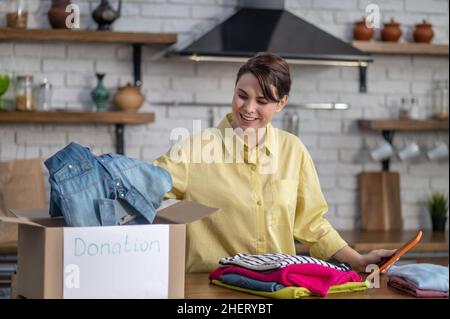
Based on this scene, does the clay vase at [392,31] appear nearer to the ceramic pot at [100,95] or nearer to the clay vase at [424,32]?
the clay vase at [424,32]

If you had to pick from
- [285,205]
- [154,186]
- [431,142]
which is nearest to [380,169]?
[431,142]

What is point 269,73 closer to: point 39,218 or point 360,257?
point 360,257

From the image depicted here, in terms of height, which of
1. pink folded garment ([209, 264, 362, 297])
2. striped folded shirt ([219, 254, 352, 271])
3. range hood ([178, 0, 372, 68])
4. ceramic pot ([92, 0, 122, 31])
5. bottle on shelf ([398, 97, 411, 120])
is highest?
ceramic pot ([92, 0, 122, 31])

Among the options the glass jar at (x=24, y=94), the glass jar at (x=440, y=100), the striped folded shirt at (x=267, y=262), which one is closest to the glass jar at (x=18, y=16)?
the glass jar at (x=24, y=94)

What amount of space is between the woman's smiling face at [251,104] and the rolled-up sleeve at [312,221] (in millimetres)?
239

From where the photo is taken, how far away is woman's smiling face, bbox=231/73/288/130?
2.18m

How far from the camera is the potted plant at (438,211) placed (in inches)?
173

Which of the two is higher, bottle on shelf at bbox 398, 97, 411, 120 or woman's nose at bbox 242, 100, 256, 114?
bottle on shelf at bbox 398, 97, 411, 120

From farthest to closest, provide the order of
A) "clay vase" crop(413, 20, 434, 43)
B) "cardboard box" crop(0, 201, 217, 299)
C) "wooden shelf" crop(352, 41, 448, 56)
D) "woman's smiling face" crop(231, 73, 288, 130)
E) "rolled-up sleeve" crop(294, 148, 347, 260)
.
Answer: "clay vase" crop(413, 20, 434, 43)
"wooden shelf" crop(352, 41, 448, 56)
"rolled-up sleeve" crop(294, 148, 347, 260)
"woman's smiling face" crop(231, 73, 288, 130)
"cardboard box" crop(0, 201, 217, 299)

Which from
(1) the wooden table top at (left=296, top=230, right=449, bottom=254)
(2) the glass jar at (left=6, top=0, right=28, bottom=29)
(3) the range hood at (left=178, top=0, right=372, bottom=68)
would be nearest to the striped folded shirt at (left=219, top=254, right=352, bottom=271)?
(1) the wooden table top at (left=296, top=230, right=449, bottom=254)

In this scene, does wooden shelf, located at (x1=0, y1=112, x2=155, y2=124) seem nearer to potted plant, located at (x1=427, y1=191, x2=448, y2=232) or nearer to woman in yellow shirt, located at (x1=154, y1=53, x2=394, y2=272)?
potted plant, located at (x1=427, y1=191, x2=448, y2=232)

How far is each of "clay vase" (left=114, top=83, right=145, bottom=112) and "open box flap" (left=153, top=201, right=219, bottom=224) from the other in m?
2.36

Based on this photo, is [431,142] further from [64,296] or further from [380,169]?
[64,296]
